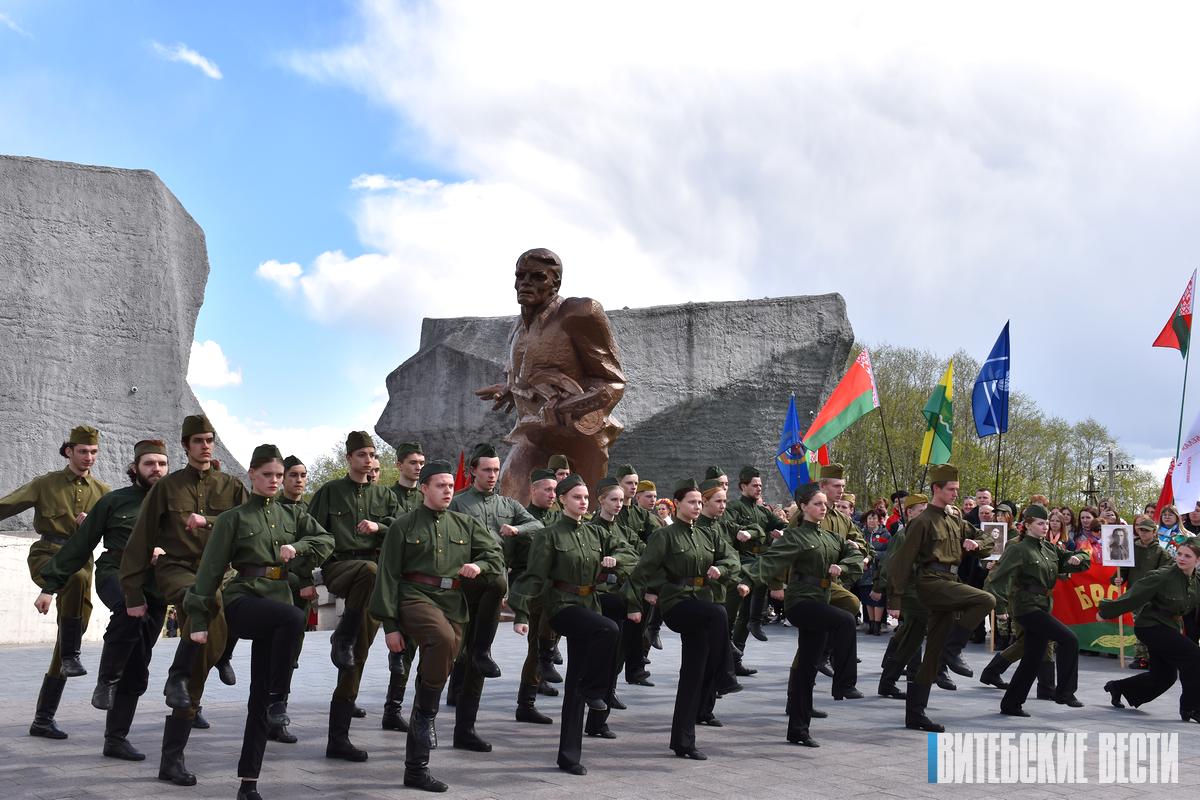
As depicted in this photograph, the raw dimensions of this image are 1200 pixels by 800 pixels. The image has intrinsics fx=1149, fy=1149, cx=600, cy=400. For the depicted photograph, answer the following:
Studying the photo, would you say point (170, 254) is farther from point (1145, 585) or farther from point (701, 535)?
point (1145, 585)

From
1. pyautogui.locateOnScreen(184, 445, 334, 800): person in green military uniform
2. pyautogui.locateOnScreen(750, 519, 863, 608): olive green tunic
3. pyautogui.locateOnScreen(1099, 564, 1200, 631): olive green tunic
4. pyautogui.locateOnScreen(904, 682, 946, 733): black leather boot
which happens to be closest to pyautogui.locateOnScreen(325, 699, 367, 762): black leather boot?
pyautogui.locateOnScreen(184, 445, 334, 800): person in green military uniform

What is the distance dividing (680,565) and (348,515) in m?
2.21

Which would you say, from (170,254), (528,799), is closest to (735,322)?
(170,254)

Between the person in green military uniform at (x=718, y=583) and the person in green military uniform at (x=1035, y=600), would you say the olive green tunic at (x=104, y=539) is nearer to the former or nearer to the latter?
the person in green military uniform at (x=718, y=583)

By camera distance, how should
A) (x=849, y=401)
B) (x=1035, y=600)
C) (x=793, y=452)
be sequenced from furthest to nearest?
(x=793, y=452), (x=849, y=401), (x=1035, y=600)

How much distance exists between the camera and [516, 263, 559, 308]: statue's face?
1342 cm

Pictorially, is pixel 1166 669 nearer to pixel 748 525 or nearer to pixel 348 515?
pixel 748 525

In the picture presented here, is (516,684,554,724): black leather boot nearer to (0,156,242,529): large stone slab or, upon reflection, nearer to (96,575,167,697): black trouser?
(96,575,167,697): black trouser

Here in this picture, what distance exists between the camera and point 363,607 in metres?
7.43

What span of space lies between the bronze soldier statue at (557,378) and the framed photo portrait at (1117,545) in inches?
220

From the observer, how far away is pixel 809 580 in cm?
820

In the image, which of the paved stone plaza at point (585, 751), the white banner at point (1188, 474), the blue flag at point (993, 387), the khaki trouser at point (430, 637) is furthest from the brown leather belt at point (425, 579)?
the blue flag at point (993, 387)

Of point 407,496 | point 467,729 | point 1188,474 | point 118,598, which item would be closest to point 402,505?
point 407,496

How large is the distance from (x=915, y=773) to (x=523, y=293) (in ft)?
26.2
